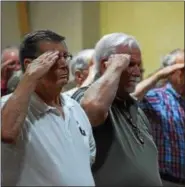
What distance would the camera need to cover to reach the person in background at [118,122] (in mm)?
1347

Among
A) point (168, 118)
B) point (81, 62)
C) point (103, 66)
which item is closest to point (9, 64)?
point (81, 62)

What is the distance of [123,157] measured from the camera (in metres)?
1.36

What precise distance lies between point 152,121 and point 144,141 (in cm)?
69

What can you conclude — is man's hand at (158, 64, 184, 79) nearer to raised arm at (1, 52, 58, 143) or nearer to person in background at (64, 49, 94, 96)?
person in background at (64, 49, 94, 96)

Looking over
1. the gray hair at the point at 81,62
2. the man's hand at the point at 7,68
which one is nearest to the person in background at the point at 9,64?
the man's hand at the point at 7,68

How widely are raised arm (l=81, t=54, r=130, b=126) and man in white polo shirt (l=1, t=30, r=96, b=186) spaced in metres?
0.11

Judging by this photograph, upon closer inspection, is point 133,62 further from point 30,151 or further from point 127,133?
point 30,151

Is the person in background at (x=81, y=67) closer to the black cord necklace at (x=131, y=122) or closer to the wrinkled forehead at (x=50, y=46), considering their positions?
the black cord necklace at (x=131, y=122)

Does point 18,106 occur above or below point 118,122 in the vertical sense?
above

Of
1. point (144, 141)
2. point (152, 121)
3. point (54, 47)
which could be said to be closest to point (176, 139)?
point (152, 121)

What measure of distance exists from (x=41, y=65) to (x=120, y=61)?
34 cm

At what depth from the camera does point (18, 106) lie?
108cm

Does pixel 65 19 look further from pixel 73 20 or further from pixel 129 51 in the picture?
pixel 129 51

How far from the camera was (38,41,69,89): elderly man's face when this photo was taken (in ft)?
3.92
